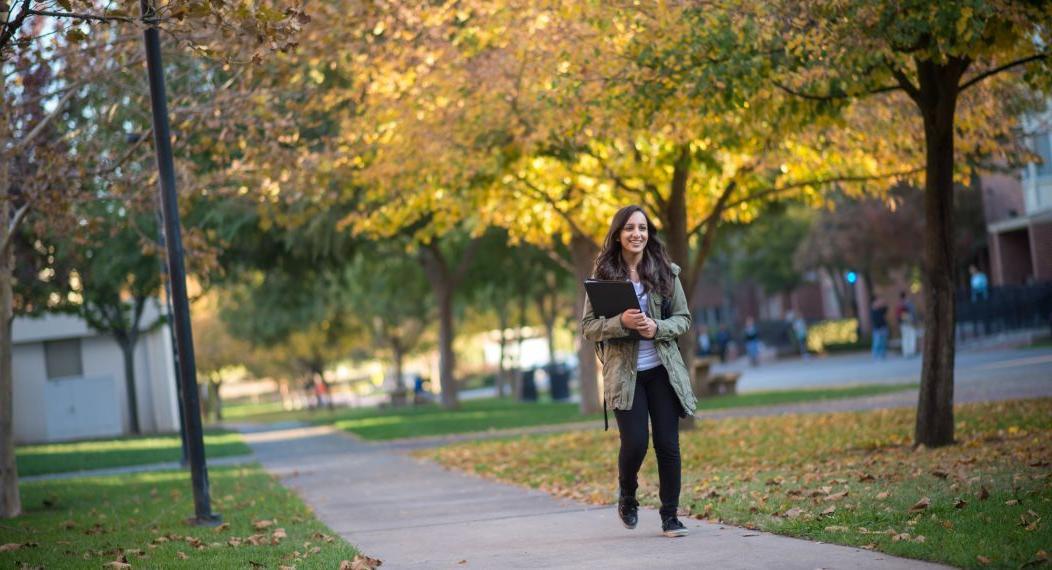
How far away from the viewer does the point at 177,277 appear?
1136 cm

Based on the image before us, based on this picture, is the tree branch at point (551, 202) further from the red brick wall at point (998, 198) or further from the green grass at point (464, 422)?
the red brick wall at point (998, 198)

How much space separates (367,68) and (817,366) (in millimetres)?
27296

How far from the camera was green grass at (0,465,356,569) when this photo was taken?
8984 millimetres

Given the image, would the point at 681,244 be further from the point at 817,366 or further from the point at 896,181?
the point at 817,366

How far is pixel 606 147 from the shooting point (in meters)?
17.3

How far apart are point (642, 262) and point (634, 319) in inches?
20.7

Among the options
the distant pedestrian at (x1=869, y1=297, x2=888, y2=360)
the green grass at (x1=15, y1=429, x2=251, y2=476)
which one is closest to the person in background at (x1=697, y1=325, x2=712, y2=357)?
the distant pedestrian at (x1=869, y1=297, x2=888, y2=360)

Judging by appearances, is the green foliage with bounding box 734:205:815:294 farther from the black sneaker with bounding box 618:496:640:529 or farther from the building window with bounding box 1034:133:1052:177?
the black sneaker with bounding box 618:496:640:529

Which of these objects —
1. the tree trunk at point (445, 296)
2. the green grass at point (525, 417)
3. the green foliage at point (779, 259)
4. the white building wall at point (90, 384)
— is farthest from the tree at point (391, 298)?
the green foliage at point (779, 259)

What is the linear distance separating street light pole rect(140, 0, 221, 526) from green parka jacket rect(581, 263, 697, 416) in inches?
182

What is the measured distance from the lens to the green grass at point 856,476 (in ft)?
23.8

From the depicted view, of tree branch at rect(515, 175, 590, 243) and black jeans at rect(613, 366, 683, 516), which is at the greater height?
tree branch at rect(515, 175, 590, 243)

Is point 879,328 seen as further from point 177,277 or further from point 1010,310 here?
point 177,277

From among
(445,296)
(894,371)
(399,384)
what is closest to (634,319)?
Answer: (445,296)
